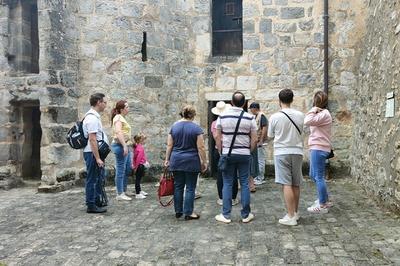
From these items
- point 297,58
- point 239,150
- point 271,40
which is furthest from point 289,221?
point 271,40

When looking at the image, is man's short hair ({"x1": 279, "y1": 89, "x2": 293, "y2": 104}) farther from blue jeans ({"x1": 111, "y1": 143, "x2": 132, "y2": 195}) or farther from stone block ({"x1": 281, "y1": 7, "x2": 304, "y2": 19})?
stone block ({"x1": 281, "y1": 7, "x2": 304, "y2": 19})

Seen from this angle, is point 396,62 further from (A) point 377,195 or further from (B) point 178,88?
(B) point 178,88

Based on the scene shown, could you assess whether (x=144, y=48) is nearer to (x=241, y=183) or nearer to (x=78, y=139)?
(x=78, y=139)

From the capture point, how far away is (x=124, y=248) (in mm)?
4082

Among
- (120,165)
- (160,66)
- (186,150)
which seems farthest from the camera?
(160,66)

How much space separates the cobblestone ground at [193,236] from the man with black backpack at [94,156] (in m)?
0.22

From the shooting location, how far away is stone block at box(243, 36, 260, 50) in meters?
8.57

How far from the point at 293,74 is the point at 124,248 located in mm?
5666

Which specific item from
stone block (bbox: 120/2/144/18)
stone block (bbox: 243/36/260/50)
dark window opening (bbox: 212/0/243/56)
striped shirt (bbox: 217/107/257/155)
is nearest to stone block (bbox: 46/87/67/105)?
stone block (bbox: 120/2/144/18)

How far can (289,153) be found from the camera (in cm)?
482

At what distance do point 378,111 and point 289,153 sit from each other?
2226 mm

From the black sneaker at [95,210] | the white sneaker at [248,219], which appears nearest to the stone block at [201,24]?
the black sneaker at [95,210]

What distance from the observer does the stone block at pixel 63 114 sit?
770 cm

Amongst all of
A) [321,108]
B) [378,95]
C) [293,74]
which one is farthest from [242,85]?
[321,108]
